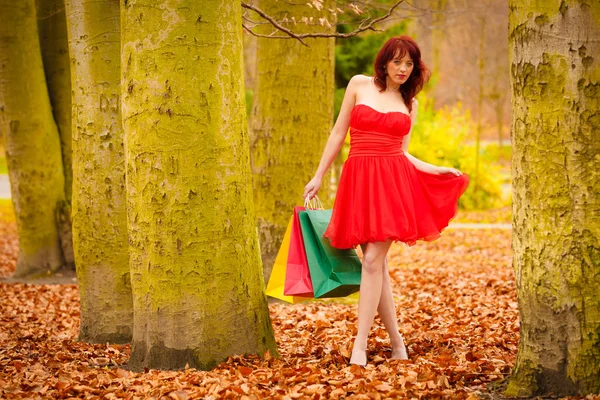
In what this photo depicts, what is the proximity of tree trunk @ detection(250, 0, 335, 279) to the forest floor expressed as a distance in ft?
3.67

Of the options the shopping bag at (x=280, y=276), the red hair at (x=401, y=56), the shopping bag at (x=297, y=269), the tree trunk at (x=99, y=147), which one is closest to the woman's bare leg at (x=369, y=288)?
the shopping bag at (x=297, y=269)

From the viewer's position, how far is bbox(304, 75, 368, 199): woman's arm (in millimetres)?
4188

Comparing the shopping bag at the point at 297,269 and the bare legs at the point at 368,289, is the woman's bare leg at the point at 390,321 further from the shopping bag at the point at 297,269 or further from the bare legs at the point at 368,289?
the shopping bag at the point at 297,269

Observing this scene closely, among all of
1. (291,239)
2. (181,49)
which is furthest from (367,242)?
(181,49)

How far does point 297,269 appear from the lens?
4.21 meters

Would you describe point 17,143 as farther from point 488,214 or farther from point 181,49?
point 488,214

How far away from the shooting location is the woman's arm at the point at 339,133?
419cm

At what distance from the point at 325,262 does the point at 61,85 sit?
6.10 m

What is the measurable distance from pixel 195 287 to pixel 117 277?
1.55 meters

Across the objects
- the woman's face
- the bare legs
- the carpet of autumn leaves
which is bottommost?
the carpet of autumn leaves

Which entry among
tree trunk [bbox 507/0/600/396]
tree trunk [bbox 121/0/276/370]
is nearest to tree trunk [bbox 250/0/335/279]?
tree trunk [bbox 121/0/276/370]

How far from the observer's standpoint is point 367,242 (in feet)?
13.3

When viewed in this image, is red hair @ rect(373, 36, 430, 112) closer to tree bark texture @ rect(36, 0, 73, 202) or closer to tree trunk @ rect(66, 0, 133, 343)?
tree trunk @ rect(66, 0, 133, 343)

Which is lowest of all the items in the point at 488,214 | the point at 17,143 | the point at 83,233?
the point at 488,214
